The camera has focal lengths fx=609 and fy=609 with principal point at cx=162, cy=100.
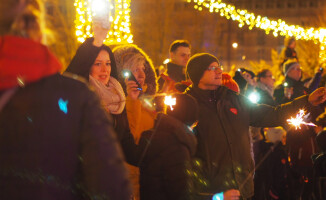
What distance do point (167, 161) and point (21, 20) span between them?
1863 millimetres

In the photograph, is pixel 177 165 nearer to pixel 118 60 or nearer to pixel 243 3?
A: pixel 118 60

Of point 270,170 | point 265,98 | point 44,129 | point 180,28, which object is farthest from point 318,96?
point 180,28

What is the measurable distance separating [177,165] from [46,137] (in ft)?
5.59

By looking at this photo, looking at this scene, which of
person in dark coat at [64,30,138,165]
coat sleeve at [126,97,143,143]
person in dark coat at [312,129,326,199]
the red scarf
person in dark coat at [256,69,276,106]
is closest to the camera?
the red scarf

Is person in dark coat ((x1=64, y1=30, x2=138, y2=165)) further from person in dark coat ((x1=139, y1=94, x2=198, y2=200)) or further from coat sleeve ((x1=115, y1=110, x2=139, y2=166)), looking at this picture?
person in dark coat ((x1=139, y1=94, x2=198, y2=200))

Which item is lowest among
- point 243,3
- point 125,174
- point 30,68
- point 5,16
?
point 125,174

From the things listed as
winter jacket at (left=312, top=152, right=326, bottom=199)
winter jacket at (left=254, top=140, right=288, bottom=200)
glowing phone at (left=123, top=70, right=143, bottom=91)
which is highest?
glowing phone at (left=123, top=70, right=143, bottom=91)

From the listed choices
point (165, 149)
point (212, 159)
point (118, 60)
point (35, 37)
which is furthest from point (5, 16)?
point (118, 60)

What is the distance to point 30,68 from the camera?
2.32 m

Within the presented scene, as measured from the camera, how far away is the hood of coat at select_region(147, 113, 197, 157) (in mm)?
4051

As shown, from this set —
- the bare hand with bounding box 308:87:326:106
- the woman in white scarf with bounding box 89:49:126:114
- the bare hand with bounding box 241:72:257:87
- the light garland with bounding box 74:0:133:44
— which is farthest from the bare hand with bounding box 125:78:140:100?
the bare hand with bounding box 241:72:257:87

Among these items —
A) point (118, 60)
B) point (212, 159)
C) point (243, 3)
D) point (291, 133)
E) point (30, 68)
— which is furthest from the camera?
point (243, 3)

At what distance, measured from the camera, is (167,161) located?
13.1ft

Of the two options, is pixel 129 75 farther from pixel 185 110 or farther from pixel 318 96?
pixel 318 96
